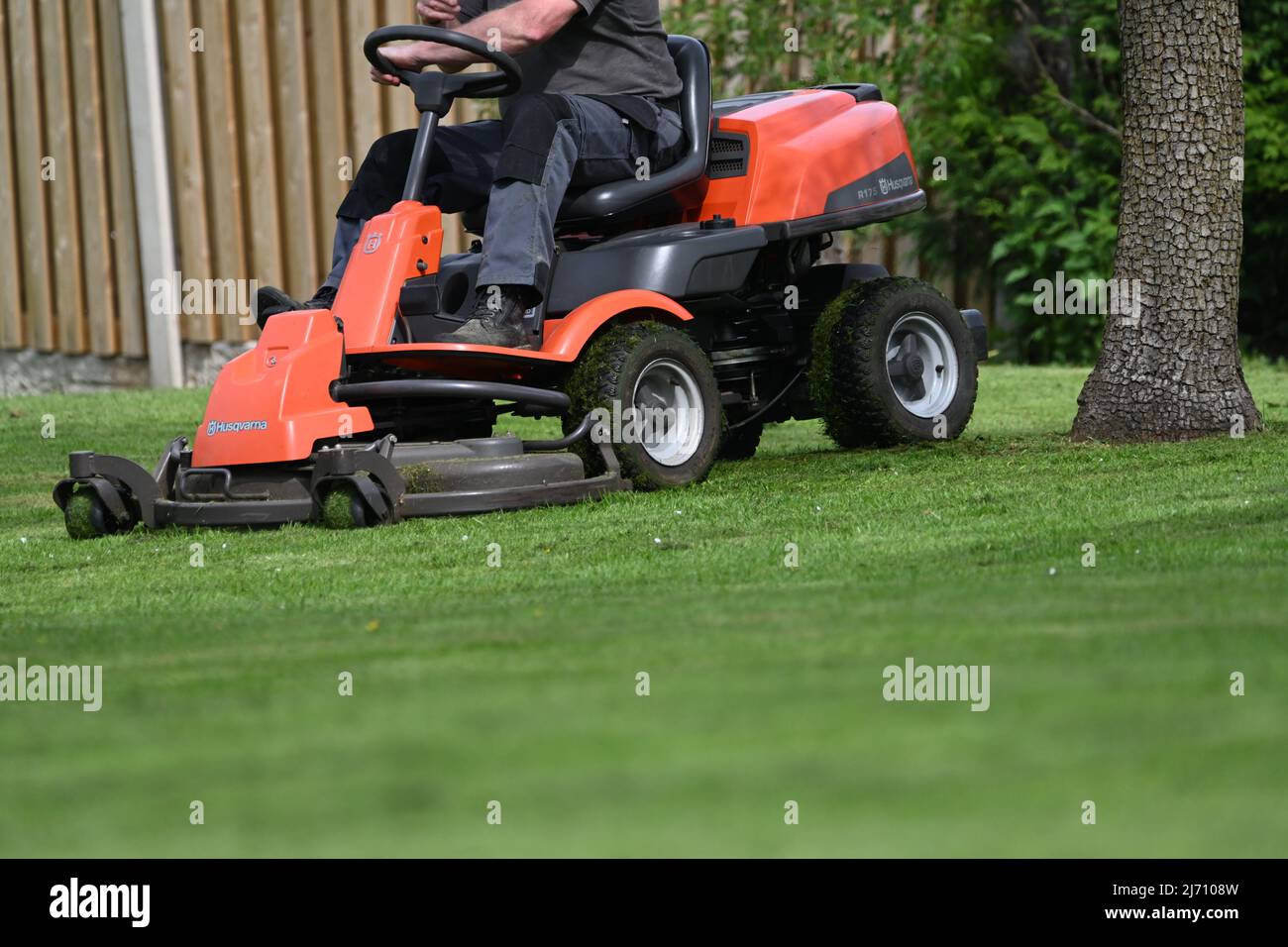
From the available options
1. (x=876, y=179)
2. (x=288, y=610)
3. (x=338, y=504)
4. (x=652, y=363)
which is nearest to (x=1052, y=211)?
(x=876, y=179)

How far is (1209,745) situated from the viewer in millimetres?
2527

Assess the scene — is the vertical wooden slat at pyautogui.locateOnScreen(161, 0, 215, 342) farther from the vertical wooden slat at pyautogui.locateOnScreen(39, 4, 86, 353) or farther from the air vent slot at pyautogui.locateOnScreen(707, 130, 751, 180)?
the air vent slot at pyautogui.locateOnScreen(707, 130, 751, 180)

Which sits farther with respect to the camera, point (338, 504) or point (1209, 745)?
point (338, 504)

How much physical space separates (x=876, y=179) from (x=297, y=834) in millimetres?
4812

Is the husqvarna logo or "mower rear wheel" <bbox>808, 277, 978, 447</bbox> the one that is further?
"mower rear wheel" <bbox>808, 277, 978, 447</bbox>

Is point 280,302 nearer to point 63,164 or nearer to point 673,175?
point 673,175

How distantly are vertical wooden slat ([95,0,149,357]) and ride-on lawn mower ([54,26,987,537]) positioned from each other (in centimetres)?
654

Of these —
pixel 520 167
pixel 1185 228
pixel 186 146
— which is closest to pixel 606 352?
pixel 520 167

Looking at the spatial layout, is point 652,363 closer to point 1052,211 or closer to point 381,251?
point 381,251

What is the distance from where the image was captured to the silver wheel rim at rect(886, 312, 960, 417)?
661 cm

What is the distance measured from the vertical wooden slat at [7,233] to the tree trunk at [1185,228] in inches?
345

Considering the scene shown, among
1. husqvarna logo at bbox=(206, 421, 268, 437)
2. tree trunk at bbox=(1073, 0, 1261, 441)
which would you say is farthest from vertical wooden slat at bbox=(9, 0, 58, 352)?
tree trunk at bbox=(1073, 0, 1261, 441)

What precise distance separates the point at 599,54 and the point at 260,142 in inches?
244

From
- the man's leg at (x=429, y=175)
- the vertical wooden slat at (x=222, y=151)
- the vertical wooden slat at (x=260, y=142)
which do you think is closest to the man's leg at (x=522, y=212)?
the man's leg at (x=429, y=175)
